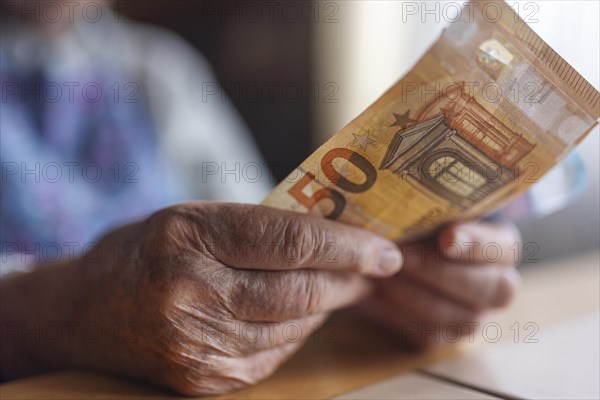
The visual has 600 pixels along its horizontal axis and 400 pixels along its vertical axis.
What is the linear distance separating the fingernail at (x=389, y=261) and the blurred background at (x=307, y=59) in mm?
1224

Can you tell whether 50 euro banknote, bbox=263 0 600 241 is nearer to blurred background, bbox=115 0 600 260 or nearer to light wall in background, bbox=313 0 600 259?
blurred background, bbox=115 0 600 260

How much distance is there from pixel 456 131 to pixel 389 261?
167 mm

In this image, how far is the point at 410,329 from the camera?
0.76 meters

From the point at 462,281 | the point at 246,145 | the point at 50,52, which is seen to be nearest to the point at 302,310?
the point at 462,281

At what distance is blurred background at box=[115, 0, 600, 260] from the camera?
2102 millimetres

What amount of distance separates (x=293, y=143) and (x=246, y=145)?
0.82 metres

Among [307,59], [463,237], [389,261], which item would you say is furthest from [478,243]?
[307,59]

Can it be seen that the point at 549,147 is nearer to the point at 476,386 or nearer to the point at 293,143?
the point at 476,386

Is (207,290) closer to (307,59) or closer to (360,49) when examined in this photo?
(307,59)

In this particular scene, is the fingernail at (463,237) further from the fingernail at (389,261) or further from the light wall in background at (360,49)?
the light wall in background at (360,49)

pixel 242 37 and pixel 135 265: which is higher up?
pixel 242 37

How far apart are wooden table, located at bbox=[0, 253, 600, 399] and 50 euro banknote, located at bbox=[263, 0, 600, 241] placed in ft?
0.59

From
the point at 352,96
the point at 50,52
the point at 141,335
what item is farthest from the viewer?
the point at 352,96

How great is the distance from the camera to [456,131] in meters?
0.56
